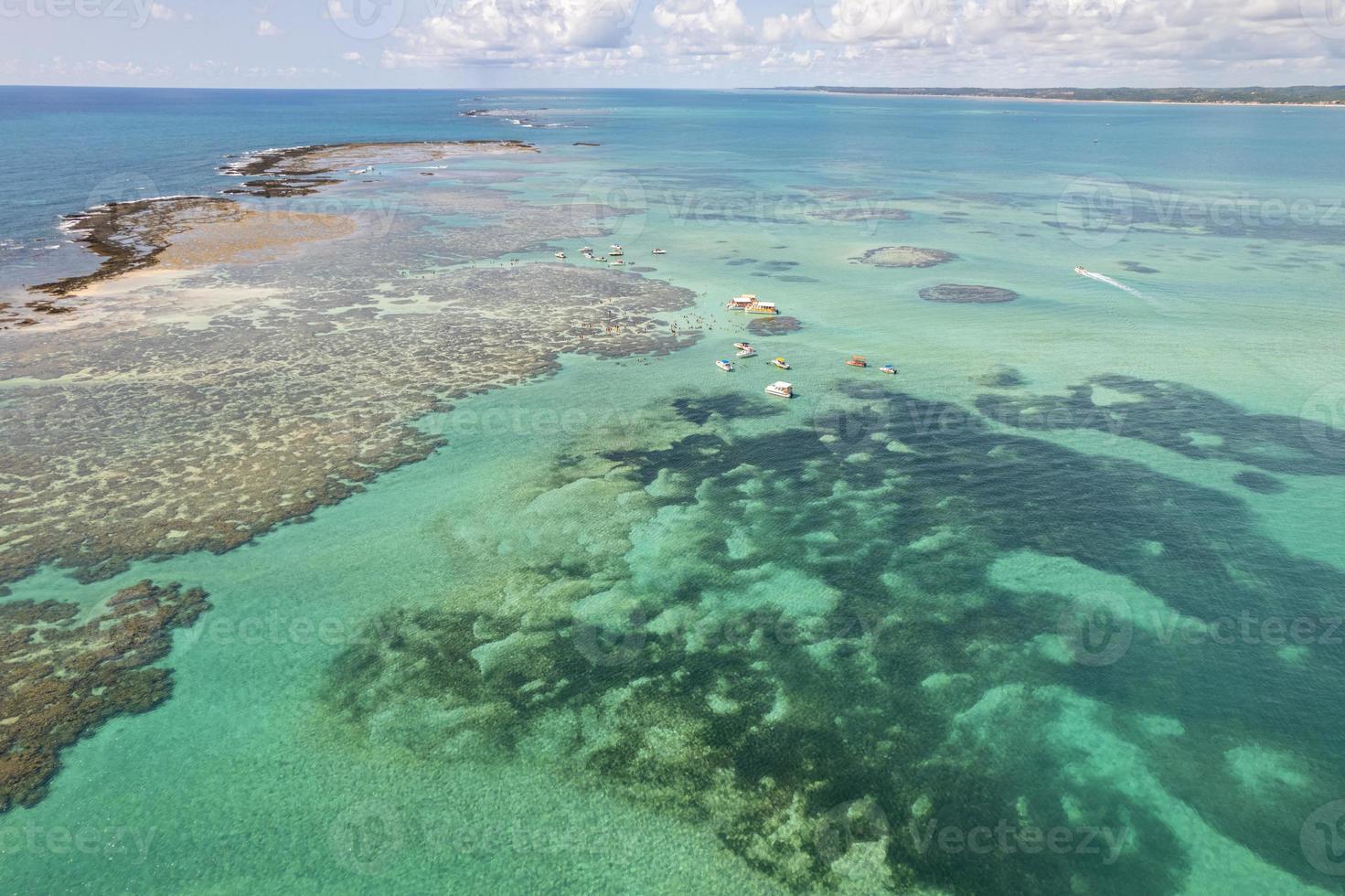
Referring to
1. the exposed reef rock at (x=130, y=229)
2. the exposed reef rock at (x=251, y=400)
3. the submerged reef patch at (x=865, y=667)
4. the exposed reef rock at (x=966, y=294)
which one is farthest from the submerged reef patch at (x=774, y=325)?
the exposed reef rock at (x=130, y=229)

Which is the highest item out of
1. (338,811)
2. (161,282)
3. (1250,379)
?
(161,282)

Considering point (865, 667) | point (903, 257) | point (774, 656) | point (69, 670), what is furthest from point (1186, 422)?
point (69, 670)

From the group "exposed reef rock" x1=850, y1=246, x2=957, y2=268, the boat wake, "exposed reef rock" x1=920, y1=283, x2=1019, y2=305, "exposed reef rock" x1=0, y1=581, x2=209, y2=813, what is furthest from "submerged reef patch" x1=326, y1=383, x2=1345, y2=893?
"exposed reef rock" x1=850, y1=246, x2=957, y2=268

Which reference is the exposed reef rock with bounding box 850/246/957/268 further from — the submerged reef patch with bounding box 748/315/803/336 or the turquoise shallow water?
the turquoise shallow water

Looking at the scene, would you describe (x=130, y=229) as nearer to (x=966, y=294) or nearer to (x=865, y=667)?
(x=966, y=294)

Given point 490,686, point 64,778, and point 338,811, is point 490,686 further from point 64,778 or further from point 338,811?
point 64,778

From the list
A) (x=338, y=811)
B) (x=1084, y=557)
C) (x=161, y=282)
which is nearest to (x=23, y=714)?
(x=338, y=811)
